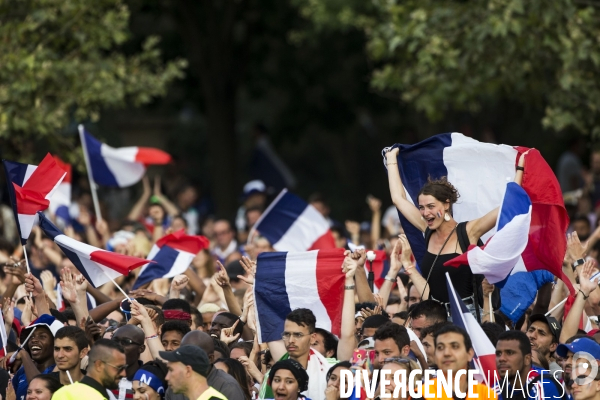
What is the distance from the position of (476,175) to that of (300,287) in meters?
1.80

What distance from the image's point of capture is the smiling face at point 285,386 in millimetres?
8359

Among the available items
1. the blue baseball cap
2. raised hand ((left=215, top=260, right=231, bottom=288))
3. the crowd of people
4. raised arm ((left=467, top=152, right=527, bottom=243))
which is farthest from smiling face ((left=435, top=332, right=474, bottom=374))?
raised hand ((left=215, top=260, right=231, bottom=288))

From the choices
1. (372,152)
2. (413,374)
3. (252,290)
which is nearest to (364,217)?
(372,152)

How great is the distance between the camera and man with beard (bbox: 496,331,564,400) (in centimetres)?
827

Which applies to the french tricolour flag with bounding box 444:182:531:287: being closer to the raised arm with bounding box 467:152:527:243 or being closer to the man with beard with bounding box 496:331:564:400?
the raised arm with bounding box 467:152:527:243

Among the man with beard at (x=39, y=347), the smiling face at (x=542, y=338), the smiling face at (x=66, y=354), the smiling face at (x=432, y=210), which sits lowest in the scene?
the man with beard at (x=39, y=347)

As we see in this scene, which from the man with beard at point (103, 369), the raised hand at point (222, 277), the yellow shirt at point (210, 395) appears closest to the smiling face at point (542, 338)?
the raised hand at point (222, 277)

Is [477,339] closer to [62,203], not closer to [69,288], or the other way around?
[69,288]

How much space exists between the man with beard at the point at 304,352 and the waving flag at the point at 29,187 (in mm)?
3141

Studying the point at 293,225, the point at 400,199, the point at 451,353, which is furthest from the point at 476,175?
the point at 293,225

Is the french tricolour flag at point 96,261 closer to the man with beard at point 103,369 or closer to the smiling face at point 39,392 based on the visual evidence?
the smiling face at point 39,392

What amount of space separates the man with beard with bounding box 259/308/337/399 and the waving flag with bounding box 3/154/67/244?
3.14m

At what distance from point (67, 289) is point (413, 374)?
3.55m

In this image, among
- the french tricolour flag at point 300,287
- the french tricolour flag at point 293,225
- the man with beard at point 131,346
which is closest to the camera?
the man with beard at point 131,346
